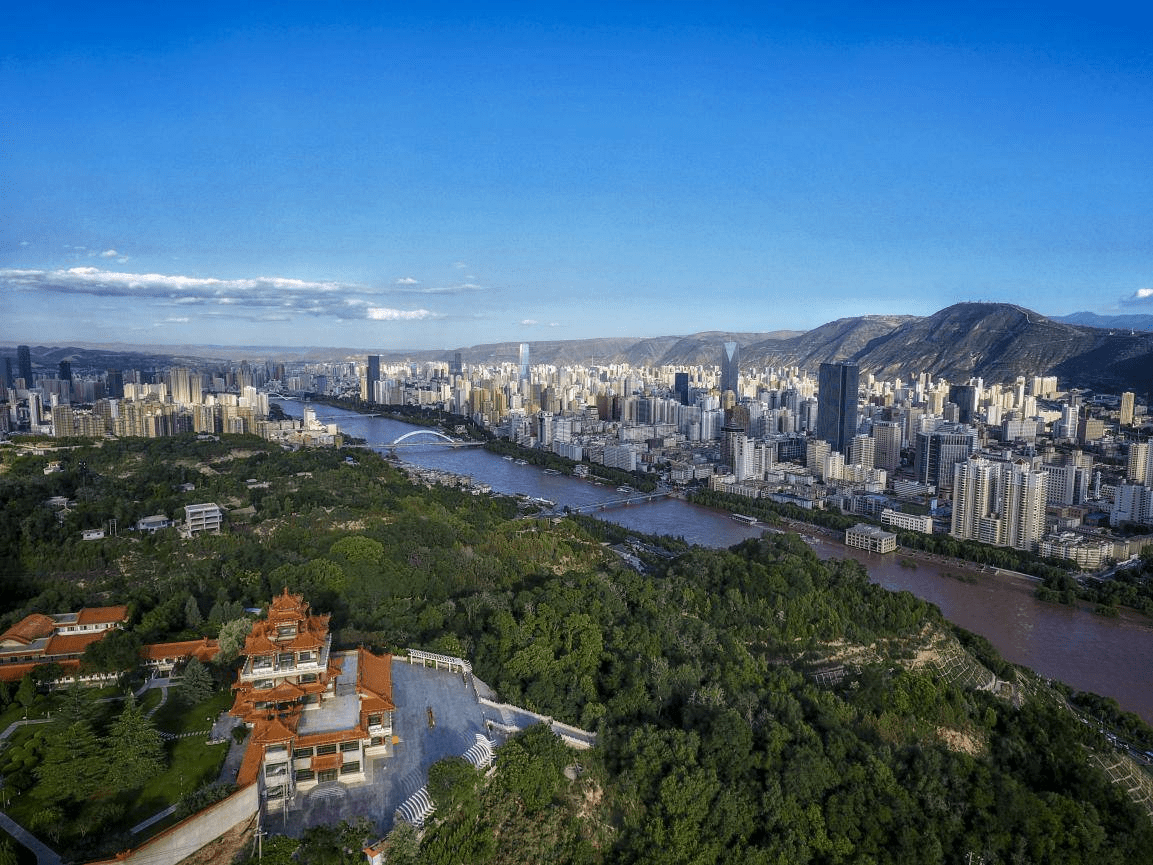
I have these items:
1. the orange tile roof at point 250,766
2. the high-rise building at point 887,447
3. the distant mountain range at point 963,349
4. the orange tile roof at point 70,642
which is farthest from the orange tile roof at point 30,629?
the distant mountain range at point 963,349

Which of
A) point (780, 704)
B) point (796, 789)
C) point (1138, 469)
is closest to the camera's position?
point (796, 789)

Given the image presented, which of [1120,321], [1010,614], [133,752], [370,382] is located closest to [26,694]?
[133,752]

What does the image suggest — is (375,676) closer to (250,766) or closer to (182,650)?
(250,766)

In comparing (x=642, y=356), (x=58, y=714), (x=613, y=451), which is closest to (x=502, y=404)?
(x=613, y=451)

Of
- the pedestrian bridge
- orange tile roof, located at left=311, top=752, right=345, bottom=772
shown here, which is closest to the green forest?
orange tile roof, located at left=311, top=752, right=345, bottom=772

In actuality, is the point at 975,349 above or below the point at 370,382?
above

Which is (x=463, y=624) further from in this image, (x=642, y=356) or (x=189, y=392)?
(x=642, y=356)

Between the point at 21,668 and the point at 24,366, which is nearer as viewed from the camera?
the point at 21,668
